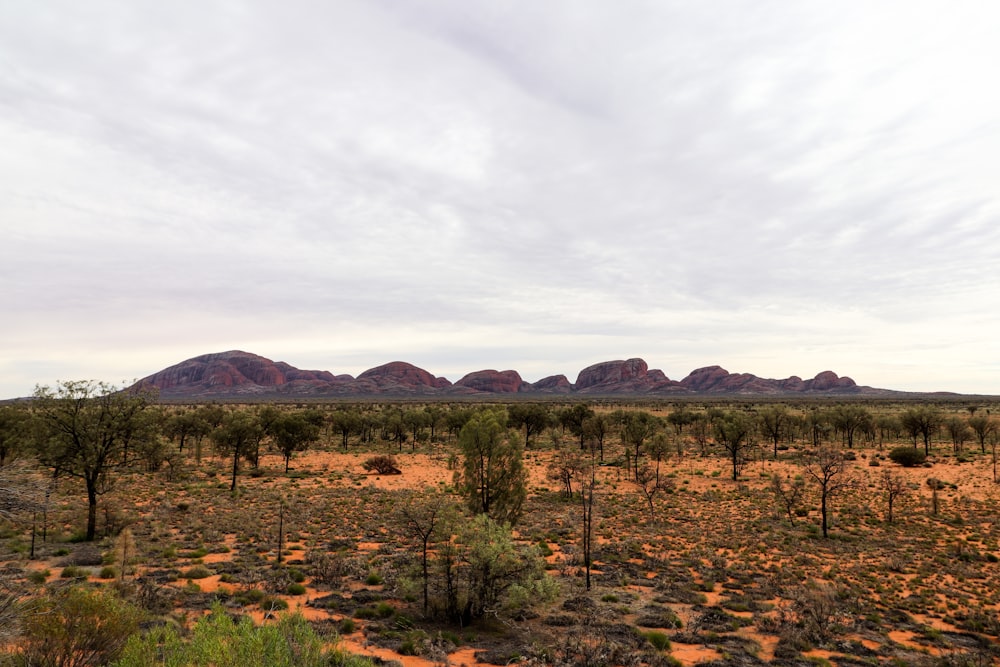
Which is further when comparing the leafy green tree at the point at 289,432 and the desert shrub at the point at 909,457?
the desert shrub at the point at 909,457

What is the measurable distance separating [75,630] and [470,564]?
11685 mm

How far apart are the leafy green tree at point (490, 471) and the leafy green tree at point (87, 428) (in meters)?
19.4

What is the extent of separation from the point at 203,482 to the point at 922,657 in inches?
1990

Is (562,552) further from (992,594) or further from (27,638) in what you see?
(27,638)

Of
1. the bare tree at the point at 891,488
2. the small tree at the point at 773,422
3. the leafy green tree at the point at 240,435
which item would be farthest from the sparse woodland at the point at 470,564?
the small tree at the point at 773,422

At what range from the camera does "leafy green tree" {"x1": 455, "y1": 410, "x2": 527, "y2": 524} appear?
2441 centimetres

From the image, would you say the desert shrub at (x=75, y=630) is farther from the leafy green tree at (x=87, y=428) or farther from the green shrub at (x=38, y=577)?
the leafy green tree at (x=87, y=428)

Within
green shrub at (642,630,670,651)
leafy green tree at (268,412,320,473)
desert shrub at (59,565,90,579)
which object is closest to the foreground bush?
green shrub at (642,630,670,651)

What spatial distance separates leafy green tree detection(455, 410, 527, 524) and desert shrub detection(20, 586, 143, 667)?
14.6 m

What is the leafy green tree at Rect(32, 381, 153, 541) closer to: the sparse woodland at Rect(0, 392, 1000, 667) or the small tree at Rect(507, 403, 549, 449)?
the sparse woodland at Rect(0, 392, 1000, 667)

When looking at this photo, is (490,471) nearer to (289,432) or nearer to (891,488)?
(891,488)

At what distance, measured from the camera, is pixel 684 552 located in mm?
26594

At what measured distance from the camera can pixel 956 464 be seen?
5366 cm

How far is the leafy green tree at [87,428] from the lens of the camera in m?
25.4
